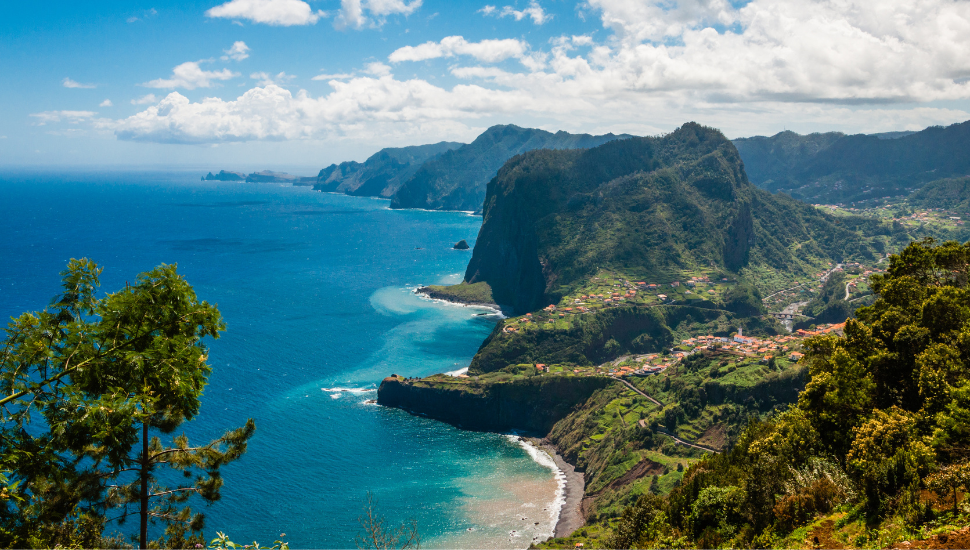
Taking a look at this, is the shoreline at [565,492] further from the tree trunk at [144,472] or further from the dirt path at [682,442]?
the tree trunk at [144,472]

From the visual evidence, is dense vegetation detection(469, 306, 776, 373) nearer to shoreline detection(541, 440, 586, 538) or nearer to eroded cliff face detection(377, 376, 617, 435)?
eroded cliff face detection(377, 376, 617, 435)

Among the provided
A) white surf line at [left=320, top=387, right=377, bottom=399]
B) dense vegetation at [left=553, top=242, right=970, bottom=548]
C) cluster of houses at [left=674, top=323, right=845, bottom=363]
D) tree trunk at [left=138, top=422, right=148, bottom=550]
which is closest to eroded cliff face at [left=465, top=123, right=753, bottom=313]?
cluster of houses at [left=674, top=323, right=845, bottom=363]

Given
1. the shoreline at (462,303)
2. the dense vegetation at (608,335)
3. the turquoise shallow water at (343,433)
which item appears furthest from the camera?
the shoreline at (462,303)

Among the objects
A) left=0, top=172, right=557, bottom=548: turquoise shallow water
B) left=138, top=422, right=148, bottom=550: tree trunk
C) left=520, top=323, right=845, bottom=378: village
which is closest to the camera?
left=138, top=422, right=148, bottom=550: tree trunk

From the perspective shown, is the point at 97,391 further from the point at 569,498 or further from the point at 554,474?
the point at 554,474

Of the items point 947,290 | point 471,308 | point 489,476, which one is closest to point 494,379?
point 489,476

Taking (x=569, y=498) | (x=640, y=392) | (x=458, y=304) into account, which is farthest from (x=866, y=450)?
(x=458, y=304)

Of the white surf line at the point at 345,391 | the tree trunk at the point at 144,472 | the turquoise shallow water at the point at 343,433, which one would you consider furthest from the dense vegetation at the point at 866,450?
the white surf line at the point at 345,391
